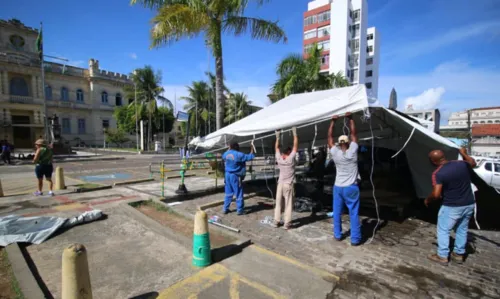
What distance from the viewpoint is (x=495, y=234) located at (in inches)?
200

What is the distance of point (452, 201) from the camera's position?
12.5 ft

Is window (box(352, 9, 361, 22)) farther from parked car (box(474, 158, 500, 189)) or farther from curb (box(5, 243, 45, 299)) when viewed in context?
curb (box(5, 243, 45, 299))

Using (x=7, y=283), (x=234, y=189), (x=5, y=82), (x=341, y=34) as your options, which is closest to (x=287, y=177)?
(x=234, y=189)

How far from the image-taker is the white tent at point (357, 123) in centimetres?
477

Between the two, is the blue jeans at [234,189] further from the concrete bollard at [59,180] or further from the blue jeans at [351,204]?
the concrete bollard at [59,180]

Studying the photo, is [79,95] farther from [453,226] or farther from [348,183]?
[453,226]

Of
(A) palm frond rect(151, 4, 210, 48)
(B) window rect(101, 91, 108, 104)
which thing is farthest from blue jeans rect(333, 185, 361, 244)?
(B) window rect(101, 91, 108, 104)

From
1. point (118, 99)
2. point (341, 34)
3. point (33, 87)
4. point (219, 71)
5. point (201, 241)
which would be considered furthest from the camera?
point (118, 99)

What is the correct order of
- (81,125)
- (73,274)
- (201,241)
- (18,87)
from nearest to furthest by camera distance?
(73,274), (201,241), (18,87), (81,125)

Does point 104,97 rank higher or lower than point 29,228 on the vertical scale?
higher

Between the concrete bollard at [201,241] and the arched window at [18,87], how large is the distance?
152 ft

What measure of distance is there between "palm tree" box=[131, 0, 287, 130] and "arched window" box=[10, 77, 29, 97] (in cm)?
3867

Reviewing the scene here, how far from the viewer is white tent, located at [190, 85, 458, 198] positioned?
15.6 feet

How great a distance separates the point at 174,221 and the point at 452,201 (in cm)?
548
